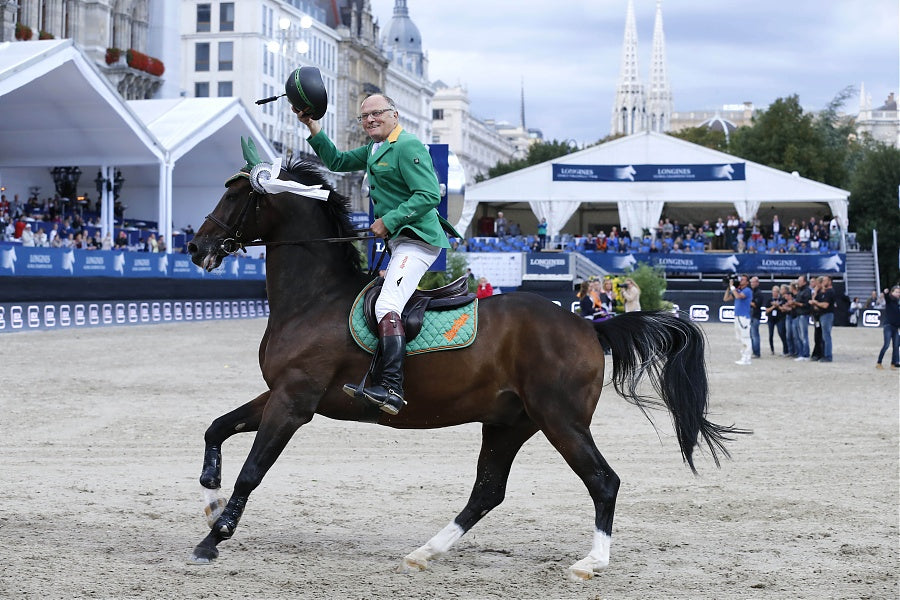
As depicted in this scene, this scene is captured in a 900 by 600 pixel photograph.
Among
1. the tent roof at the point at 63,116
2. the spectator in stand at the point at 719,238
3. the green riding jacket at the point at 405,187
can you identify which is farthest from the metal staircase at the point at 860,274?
the green riding jacket at the point at 405,187

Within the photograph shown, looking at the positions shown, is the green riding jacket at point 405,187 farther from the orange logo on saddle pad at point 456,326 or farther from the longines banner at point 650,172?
the longines banner at point 650,172

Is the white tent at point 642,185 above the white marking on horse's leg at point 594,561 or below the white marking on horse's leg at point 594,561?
above

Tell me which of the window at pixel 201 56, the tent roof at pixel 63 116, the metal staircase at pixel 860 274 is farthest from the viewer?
the window at pixel 201 56

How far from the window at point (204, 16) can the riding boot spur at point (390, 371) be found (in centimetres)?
8239

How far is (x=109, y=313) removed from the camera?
30.5m

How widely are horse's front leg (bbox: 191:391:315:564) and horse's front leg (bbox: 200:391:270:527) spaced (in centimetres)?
22

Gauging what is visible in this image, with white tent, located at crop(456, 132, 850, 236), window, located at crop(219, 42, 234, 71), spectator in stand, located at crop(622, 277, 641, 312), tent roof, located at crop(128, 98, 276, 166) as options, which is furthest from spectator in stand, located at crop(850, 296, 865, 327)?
window, located at crop(219, 42, 234, 71)

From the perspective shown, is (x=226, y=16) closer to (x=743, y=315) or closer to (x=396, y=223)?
(x=743, y=315)

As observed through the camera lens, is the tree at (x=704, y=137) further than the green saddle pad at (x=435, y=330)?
Yes

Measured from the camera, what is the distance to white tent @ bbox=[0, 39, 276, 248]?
1265 inches

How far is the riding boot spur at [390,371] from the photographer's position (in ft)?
20.9

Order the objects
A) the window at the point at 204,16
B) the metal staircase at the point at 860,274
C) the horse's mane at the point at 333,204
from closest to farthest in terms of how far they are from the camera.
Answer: the horse's mane at the point at 333,204, the metal staircase at the point at 860,274, the window at the point at 204,16

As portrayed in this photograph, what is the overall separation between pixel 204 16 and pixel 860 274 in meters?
54.9

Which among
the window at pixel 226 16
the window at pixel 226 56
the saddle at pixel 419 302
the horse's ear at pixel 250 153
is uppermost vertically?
the window at pixel 226 16
